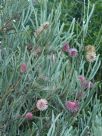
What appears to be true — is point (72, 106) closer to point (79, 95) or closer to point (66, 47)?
point (79, 95)

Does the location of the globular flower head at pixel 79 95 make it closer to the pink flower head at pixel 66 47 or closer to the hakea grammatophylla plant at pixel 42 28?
the pink flower head at pixel 66 47

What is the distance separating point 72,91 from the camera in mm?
1847

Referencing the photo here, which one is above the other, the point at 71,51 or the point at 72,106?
the point at 71,51

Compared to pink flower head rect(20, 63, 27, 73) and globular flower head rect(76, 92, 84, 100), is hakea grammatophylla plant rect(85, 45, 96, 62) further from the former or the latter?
pink flower head rect(20, 63, 27, 73)

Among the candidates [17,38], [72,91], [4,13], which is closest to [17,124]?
[72,91]

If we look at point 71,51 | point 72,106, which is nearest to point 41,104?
point 72,106

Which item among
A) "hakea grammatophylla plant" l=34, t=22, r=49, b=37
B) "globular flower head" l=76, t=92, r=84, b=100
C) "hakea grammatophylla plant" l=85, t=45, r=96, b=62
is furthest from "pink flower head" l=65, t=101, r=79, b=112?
"hakea grammatophylla plant" l=34, t=22, r=49, b=37

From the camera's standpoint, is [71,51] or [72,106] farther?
[71,51]

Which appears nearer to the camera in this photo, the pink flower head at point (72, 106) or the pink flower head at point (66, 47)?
the pink flower head at point (72, 106)

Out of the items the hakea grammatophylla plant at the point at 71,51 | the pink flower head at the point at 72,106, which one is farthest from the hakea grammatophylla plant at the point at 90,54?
the pink flower head at the point at 72,106

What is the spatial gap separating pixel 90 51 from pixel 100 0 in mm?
1642

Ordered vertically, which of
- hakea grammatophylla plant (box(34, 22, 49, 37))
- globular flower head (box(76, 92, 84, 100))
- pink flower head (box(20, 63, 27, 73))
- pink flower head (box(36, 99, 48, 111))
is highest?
hakea grammatophylla plant (box(34, 22, 49, 37))

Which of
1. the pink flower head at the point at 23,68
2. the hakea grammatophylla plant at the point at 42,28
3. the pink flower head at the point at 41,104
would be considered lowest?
the pink flower head at the point at 41,104

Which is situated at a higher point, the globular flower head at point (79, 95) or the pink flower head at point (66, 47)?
the pink flower head at point (66, 47)
